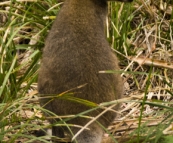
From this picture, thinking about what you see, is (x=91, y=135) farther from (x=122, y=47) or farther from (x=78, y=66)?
(x=122, y=47)

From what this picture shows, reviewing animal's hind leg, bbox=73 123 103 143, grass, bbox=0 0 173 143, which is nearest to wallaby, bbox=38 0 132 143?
animal's hind leg, bbox=73 123 103 143

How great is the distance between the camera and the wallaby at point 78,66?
3996 mm

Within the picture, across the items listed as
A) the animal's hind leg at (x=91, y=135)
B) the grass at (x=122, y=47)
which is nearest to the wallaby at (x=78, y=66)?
the animal's hind leg at (x=91, y=135)

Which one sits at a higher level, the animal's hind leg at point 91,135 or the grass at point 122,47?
the grass at point 122,47

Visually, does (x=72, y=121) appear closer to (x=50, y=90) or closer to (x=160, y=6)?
(x=50, y=90)

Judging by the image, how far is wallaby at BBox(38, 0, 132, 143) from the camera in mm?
3996

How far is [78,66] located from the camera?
13.0ft

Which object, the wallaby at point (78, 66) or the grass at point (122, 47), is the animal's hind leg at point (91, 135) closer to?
the wallaby at point (78, 66)

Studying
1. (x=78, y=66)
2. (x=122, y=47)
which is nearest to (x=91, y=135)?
(x=78, y=66)

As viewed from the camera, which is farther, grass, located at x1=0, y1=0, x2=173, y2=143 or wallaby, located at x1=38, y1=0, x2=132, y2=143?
grass, located at x1=0, y1=0, x2=173, y2=143

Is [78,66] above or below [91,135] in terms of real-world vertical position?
above

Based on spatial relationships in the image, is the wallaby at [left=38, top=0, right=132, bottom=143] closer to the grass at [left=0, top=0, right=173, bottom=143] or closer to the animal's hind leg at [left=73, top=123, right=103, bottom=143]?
the animal's hind leg at [left=73, top=123, right=103, bottom=143]

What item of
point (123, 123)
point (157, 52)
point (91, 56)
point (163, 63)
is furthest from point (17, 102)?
point (157, 52)

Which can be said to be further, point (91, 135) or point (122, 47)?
point (122, 47)
